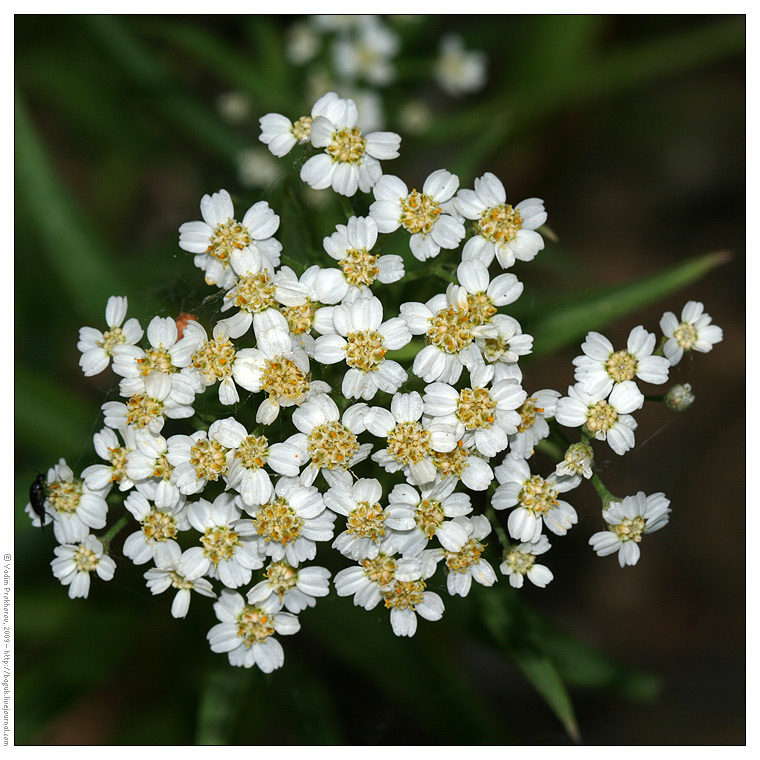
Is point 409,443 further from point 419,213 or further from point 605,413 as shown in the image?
point 419,213

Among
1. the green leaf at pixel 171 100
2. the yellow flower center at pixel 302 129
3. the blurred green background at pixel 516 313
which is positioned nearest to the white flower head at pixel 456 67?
the blurred green background at pixel 516 313

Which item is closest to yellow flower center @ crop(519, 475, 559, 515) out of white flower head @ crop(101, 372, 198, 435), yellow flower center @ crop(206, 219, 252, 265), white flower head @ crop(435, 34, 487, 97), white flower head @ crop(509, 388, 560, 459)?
white flower head @ crop(509, 388, 560, 459)

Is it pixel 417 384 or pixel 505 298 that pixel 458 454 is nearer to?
pixel 417 384

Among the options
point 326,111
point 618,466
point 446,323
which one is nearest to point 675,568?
point 618,466

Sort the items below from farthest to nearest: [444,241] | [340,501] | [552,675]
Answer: [552,675] → [444,241] → [340,501]

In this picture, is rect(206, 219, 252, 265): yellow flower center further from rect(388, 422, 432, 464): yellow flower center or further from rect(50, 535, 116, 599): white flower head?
rect(50, 535, 116, 599): white flower head

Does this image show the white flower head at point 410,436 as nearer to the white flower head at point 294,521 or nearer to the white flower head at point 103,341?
the white flower head at point 294,521
